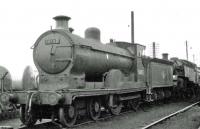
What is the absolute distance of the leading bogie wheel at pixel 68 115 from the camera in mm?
8645

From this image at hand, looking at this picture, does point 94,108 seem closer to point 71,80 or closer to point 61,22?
point 71,80

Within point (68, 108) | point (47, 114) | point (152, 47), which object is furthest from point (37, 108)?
point (152, 47)

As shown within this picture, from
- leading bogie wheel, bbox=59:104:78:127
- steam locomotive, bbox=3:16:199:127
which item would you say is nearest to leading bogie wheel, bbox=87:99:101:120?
steam locomotive, bbox=3:16:199:127

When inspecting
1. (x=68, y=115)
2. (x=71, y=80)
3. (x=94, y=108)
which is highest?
(x=71, y=80)

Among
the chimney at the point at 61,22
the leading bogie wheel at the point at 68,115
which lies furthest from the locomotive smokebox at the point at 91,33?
the leading bogie wheel at the point at 68,115

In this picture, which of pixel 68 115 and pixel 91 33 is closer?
pixel 68 115

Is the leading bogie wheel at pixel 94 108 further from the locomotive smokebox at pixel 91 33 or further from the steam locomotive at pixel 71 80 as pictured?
the locomotive smokebox at pixel 91 33

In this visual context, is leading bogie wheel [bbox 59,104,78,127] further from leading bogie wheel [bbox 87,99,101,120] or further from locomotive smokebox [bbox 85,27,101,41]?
locomotive smokebox [bbox 85,27,101,41]

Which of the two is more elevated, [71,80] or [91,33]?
[91,33]

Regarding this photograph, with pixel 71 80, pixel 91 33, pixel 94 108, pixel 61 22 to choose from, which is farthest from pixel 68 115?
pixel 91 33

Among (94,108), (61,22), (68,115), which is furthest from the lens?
(94,108)

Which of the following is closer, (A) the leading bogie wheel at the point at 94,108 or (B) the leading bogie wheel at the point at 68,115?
(B) the leading bogie wheel at the point at 68,115

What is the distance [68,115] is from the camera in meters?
8.99

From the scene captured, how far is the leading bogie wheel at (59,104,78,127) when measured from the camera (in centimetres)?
865
